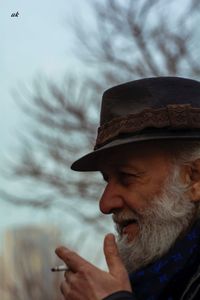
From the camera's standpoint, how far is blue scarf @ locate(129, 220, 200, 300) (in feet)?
6.66

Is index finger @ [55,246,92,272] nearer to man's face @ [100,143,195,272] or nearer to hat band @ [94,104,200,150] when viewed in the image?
man's face @ [100,143,195,272]

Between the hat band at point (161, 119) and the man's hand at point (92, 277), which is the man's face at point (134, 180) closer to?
the hat band at point (161, 119)

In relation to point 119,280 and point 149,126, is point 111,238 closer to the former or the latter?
point 119,280

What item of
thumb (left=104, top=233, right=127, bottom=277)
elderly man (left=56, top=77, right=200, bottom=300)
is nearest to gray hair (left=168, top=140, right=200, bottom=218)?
elderly man (left=56, top=77, right=200, bottom=300)

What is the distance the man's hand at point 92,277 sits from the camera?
6.09 ft

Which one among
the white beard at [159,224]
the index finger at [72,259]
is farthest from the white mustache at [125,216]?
the index finger at [72,259]

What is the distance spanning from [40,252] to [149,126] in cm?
993

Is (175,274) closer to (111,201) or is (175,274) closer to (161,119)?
(111,201)

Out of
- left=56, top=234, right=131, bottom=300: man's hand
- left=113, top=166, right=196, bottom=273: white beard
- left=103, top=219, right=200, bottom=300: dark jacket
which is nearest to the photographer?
left=56, top=234, right=131, bottom=300: man's hand

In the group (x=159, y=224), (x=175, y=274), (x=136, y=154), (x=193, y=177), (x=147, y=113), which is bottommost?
(x=175, y=274)

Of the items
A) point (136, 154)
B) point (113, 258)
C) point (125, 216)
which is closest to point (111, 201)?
point (125, 216)

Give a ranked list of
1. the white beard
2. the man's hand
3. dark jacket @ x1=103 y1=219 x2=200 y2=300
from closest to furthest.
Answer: the man's hand, dark jacket @ x1=103 y1=219 x2=200 y2=300, the white beard

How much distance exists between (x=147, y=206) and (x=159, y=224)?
70 millimetres

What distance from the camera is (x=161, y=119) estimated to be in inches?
85.2
